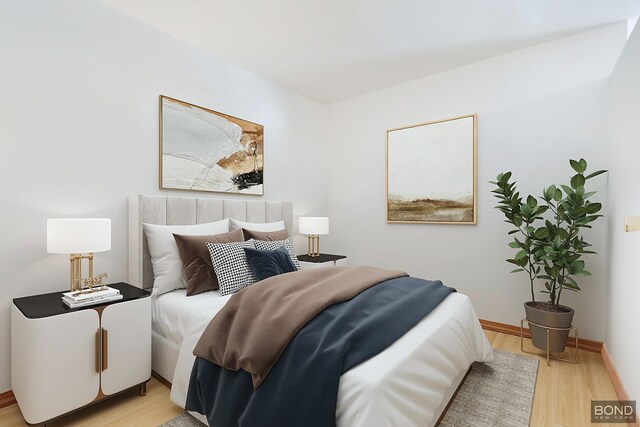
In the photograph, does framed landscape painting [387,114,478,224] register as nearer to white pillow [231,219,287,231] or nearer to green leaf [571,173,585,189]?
green leaf [571,173,585,189]

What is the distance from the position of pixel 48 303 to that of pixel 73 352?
37 centimetres

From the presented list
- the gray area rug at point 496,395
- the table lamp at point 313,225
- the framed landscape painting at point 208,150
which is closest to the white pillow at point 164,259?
the framed landscape painting at point 208,150

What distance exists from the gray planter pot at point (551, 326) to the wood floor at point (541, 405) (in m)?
0.17

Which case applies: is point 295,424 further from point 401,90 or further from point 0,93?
point 401,90

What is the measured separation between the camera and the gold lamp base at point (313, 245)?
13.1ft

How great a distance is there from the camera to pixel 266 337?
1524 millimetres

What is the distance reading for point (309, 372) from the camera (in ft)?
4.47

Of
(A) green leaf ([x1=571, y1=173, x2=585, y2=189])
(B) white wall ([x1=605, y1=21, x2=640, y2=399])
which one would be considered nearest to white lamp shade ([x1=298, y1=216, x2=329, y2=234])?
(A) green leaf ([x1=571, y1=173, x2=585, y2=189])

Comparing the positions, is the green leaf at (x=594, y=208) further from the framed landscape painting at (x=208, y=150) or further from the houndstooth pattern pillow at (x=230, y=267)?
the framed landscape painting at (x=208, y=150)

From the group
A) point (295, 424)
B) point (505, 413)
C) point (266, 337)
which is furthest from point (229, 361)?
point (505, 413)

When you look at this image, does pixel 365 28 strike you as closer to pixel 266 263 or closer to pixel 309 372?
pixel 266 263

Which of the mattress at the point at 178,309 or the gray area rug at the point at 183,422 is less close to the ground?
the mattress at the point at 178,309

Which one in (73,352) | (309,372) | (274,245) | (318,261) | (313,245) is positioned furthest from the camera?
(313,245)

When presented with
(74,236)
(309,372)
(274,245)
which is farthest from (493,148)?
(74,236)
